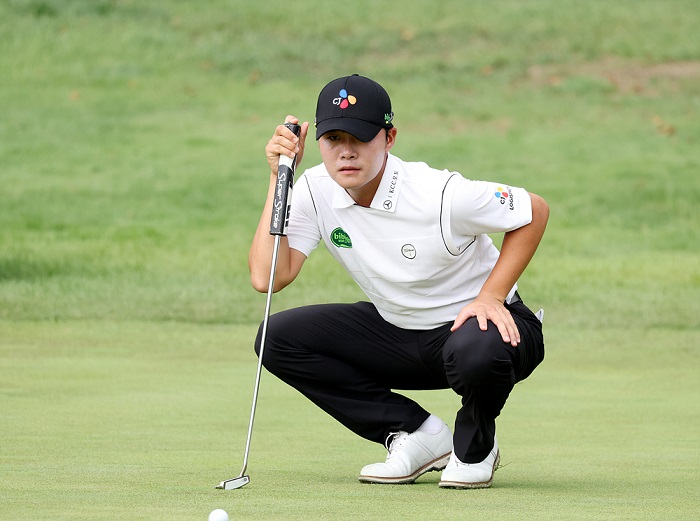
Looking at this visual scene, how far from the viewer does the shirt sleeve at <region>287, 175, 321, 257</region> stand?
4.55 m

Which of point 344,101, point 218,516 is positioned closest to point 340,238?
point 344,101

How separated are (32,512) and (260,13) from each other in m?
20.5

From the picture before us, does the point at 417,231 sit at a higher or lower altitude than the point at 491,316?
higher

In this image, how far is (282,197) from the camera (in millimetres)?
4348

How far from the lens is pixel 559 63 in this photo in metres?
21.5

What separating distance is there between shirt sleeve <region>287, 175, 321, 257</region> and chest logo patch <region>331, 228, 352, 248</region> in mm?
114

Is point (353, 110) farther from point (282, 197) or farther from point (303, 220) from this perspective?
point (303, 220)

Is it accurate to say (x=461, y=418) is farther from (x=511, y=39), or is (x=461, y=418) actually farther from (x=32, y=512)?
(x=511, y=39)

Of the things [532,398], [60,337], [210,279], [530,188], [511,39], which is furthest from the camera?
[511,39]

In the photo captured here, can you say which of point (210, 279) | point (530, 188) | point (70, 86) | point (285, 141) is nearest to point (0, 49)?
point (70, 86)

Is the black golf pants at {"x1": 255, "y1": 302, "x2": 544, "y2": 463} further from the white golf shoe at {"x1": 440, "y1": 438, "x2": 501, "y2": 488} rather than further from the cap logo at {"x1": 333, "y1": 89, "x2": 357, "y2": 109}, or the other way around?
the cap logo at {"x1": 333, "y1": 89, "x2": 357, "y2": 109}

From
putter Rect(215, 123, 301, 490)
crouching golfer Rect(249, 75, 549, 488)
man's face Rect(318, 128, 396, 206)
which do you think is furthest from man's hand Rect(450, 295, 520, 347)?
putter Rect(215, 123, 301, 490)

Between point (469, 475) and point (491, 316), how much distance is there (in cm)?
46

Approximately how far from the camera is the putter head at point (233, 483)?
397 cm
